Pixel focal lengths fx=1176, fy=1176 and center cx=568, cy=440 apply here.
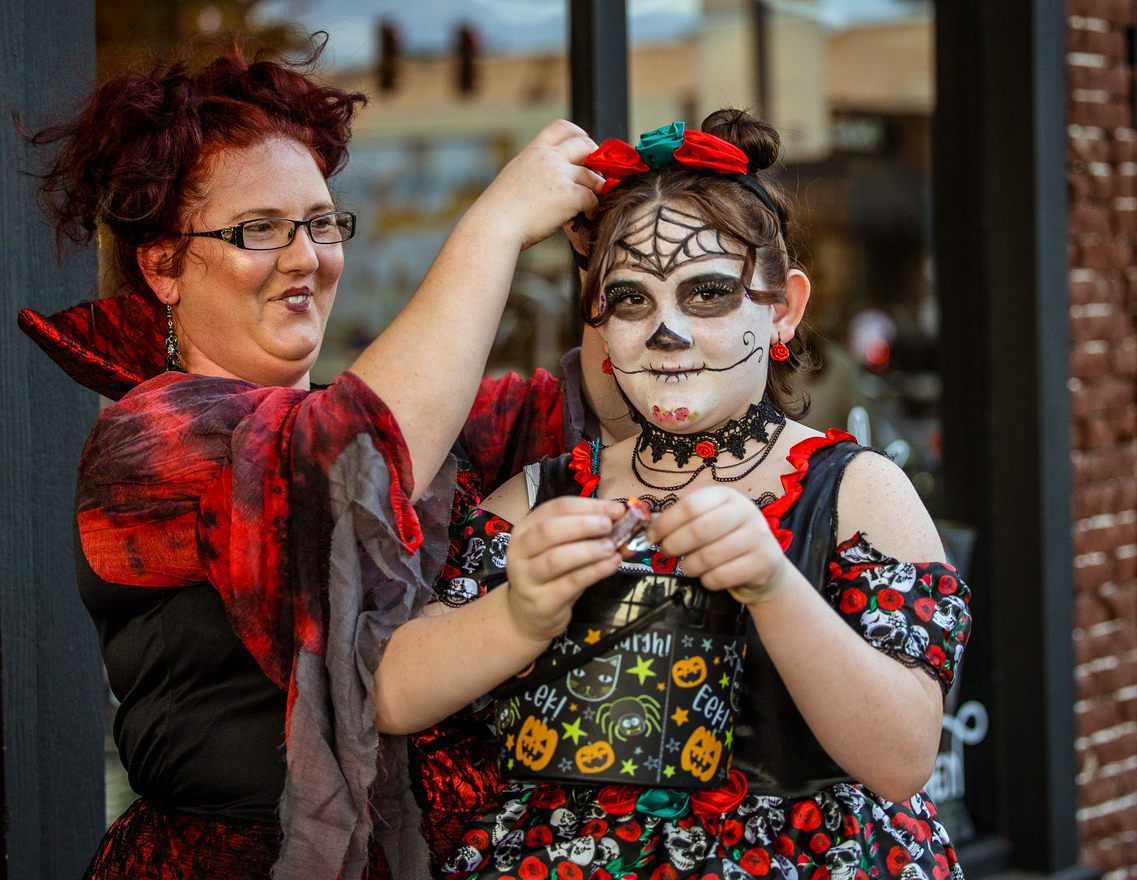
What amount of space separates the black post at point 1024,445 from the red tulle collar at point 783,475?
6.62 ft

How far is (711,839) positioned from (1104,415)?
103 inches

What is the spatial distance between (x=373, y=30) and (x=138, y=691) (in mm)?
3883

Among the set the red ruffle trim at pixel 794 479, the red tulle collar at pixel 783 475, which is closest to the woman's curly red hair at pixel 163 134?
the red tulle collar at pixel 783 475

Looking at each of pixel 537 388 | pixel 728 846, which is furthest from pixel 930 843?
pixel 537 388

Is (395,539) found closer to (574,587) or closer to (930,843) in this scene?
(574,587)

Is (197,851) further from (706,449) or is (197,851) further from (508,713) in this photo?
(706,449)

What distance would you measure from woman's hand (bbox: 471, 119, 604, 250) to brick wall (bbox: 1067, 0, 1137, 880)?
92.7 inches

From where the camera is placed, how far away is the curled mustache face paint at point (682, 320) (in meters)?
1.41

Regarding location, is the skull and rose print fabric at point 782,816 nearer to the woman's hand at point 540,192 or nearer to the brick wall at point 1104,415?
the woman's hand at point 540,192

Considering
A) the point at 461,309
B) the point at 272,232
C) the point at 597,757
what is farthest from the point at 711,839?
the point at 272,232

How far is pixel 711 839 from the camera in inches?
53.4

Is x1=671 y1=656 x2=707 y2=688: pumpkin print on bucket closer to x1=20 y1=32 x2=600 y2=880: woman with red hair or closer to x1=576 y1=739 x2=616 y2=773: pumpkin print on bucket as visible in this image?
x1=576 y1=739 x2=616 y2=773: pumpkin print on bucket

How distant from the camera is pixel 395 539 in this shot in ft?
4.39

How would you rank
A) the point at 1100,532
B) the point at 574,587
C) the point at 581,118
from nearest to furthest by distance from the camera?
1. the point at 574,587
2. the point at 581,118
3. the point at 1100,532
